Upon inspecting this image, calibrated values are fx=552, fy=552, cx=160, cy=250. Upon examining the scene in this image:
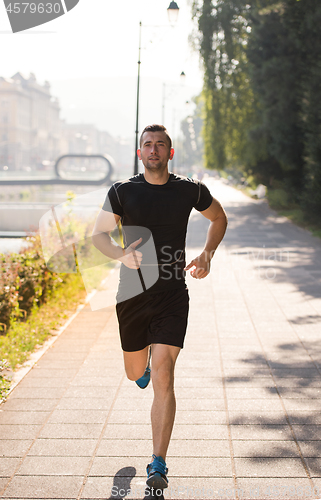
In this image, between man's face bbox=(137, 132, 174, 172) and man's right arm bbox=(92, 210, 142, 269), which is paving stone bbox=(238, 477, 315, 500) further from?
man's face bbox=(137, 132, 174, 172)

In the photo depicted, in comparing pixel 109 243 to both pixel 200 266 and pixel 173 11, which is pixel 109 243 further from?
pixel 173 11

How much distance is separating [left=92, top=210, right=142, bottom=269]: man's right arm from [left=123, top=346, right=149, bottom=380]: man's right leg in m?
0.65

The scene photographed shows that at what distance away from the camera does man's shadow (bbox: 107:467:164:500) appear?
301cm

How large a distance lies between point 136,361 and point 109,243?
0.80 metres

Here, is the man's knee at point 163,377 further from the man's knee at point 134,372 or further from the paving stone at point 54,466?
the paving stone at point 54,466

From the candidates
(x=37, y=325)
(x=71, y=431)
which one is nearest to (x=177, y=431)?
(x=71, y=431)

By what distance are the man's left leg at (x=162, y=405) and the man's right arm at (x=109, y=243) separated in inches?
22.0

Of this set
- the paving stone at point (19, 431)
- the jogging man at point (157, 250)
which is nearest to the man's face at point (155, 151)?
the jogging man at point (157, 250)

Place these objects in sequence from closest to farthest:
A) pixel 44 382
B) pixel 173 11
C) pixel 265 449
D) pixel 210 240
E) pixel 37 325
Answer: pixel 265 449, pixel 210 240, pixel 44 382, pixel 37 325, pixel 173 11

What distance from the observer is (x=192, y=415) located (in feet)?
13.7

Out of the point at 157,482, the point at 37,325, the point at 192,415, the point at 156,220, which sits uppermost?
the point at 156,220

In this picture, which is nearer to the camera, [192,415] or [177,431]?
[177,431]

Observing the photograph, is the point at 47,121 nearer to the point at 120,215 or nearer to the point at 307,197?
the point at 307,197

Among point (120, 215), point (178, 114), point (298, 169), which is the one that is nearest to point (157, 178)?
point (120, 215)
